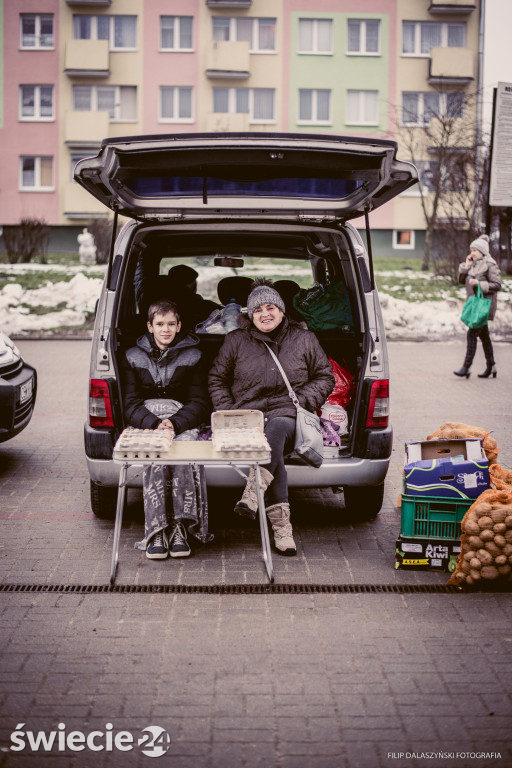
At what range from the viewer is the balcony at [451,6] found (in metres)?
39.4

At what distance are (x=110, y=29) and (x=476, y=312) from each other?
32177mm

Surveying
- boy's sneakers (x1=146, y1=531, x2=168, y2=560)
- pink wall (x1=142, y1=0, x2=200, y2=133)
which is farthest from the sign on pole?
pink wall (x1=142, y1=0, x2=200, y2=133)

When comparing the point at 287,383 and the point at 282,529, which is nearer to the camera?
the point at 282,529

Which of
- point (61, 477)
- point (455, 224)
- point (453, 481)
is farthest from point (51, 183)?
point (453, 481)

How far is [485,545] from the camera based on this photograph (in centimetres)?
489

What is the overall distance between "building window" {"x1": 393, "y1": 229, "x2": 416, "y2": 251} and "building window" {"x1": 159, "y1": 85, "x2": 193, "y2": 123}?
10.2m

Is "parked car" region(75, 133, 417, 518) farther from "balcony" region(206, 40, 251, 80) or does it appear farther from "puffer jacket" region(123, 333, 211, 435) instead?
"balcony" region(206, 40, 251, 80)

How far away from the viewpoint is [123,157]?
4.85m

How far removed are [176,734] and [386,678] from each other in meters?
0.96

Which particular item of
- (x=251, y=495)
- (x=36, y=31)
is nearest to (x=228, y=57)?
(x=36, y=31)

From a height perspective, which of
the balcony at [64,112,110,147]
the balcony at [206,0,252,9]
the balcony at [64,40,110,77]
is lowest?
the balcony at [64,112,110,147]

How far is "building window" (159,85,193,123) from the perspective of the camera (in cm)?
4016

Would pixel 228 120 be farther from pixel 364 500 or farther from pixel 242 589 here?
pixel 242 589

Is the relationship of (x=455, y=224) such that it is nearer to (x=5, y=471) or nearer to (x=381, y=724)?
(x=5, y=471)
